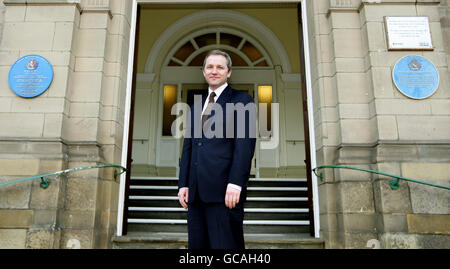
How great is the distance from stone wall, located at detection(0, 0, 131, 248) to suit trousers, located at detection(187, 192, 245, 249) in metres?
2.07

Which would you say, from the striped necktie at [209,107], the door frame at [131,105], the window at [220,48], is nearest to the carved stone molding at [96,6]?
the door frame at [131,105]

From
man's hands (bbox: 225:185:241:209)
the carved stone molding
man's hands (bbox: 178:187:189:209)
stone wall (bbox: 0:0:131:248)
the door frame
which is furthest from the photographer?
the carved stone molding

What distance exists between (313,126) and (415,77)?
1.33 meters

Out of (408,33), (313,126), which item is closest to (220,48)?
(313,126)

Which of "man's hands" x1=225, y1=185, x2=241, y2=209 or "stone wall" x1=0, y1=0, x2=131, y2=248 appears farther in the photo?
"stone wall" x1=0, y1=0, x2=131, y2=248

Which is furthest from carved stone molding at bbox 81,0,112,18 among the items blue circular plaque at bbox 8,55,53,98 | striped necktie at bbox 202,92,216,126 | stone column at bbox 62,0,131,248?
striped necktie at bbox 202,92,216,126

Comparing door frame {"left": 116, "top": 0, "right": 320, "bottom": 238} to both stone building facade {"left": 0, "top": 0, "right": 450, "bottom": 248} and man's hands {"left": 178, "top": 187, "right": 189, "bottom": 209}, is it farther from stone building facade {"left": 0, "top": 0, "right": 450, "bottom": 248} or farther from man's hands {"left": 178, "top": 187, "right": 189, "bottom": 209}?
man's hands {"left": 178, "top": 187, "right": 189, "bottom": 209}

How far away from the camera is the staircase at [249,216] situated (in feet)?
13.2

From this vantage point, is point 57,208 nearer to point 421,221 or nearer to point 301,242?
point 301,242

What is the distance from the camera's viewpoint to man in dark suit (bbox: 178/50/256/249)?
2.11 m

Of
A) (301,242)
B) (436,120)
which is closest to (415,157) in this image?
(436,120)

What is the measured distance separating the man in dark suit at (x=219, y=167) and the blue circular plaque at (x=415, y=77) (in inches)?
103

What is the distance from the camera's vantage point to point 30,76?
13.6 feet

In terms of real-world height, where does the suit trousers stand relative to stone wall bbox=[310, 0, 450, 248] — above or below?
below
